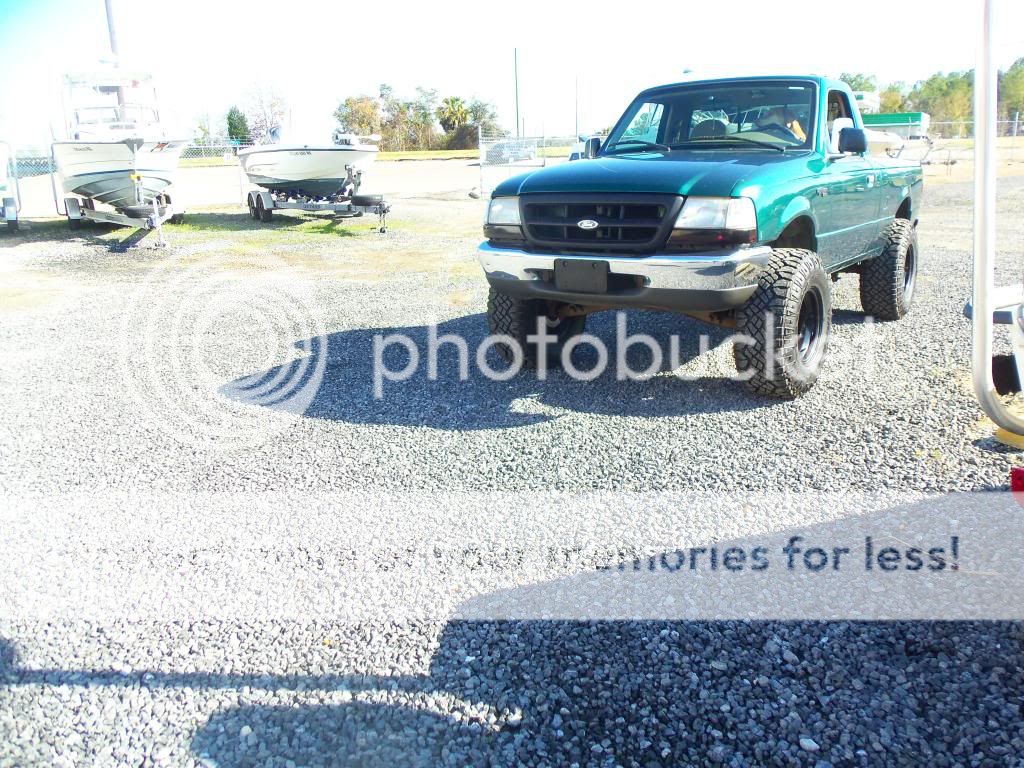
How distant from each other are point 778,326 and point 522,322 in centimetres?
183

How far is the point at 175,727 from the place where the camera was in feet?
8.36

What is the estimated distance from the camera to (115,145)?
51.8 ft

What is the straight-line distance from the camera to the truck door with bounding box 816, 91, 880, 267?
609 cm

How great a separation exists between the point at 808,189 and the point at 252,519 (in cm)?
411

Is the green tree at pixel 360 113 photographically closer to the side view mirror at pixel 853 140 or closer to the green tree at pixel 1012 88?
the side view mirror at pixel 853 140

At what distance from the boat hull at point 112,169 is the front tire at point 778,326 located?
13629 mm

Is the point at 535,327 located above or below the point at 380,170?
below

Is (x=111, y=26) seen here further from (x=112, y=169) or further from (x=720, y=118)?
(x=720, y=118)

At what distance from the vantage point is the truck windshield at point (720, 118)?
246 inches

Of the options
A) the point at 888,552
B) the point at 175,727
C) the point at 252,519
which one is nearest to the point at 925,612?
the point at 888,552

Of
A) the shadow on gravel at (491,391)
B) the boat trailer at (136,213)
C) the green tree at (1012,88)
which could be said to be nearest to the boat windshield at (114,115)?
the boat trailer at (136,213)

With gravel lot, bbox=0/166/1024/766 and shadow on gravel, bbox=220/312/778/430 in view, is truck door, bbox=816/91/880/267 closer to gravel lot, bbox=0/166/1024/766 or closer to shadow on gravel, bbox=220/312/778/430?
gravel lot, bbox=0/166/1024/766

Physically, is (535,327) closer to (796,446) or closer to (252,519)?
(796,446)

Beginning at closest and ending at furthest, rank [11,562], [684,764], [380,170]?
1. [684,764]
2. [11,562]
3. [380,170]
